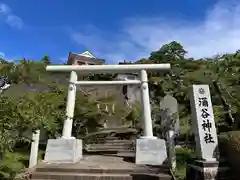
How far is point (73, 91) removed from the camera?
11016 mm

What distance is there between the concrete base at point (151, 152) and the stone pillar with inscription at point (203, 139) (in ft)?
Result: 8.95

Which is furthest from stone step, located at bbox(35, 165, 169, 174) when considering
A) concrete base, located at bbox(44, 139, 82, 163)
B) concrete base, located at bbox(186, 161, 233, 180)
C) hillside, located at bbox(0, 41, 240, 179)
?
concrete base, located at bbox(186, 161, 233, 180)

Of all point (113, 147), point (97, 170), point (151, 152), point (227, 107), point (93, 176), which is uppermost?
point (227, 107)

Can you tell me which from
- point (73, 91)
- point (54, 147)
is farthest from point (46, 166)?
point (73, 91)

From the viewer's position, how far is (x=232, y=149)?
593 cm

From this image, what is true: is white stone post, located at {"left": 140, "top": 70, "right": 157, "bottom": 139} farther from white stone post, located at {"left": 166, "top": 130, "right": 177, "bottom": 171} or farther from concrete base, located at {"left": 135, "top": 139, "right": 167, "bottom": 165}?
white stone post, located at {"left": 166, "top": 130, "right": 177, "bottom": 171}

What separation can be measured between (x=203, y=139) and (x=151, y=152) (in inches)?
137

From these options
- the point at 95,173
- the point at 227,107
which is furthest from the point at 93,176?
the point at 227,107

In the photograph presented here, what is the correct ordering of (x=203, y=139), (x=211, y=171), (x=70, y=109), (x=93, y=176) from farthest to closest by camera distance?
(x=70, y=109) → (x=93, y=176) → (x=203, y=139) → (x=211, y=171)

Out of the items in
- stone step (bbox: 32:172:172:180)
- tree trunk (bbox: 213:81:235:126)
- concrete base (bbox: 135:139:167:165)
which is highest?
tree trunk (bbox: 213:81:235:126)

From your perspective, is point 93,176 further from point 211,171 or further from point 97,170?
point 211,171

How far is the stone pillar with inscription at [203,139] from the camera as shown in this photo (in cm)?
596

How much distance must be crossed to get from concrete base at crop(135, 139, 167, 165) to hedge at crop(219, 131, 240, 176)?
334 cm

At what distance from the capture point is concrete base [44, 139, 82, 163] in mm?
9727
